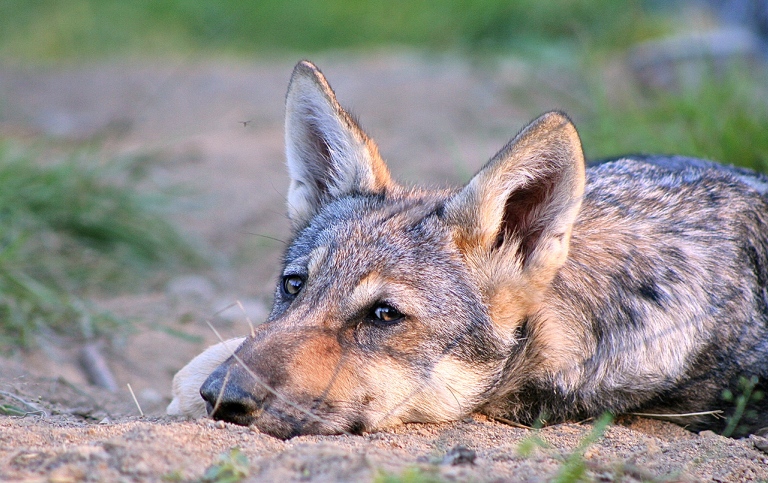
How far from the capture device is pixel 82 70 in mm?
12195

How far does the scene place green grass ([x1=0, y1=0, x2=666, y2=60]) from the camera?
12.0 meters

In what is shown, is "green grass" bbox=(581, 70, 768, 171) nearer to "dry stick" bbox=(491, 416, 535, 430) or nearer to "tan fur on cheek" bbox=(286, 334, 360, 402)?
"dry stick" bbox=(491, 416, 535, 430)

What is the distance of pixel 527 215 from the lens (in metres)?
3.72

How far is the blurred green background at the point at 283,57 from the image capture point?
5.93 metres

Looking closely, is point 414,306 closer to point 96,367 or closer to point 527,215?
point 527,215

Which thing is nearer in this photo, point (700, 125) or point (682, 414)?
point (682, 414)

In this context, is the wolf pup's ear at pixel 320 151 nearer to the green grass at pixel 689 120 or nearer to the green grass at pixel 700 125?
the green grass at pixel 689 120

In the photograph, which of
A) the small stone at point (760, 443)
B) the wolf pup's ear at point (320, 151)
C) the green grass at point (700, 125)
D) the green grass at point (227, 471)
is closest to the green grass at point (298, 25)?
the green grass at point (700, 125)

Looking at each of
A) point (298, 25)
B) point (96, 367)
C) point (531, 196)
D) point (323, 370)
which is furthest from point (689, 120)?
point (298, 25)

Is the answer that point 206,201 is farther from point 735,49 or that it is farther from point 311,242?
point 735,49

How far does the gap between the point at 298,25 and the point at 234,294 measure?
10392 millimetres

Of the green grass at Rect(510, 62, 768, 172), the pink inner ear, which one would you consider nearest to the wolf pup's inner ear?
the pink inner ear

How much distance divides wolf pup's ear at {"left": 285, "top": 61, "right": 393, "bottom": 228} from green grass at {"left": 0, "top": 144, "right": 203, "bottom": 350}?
1.51 metres

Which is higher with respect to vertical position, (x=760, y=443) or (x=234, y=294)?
(x=760, y=443)
